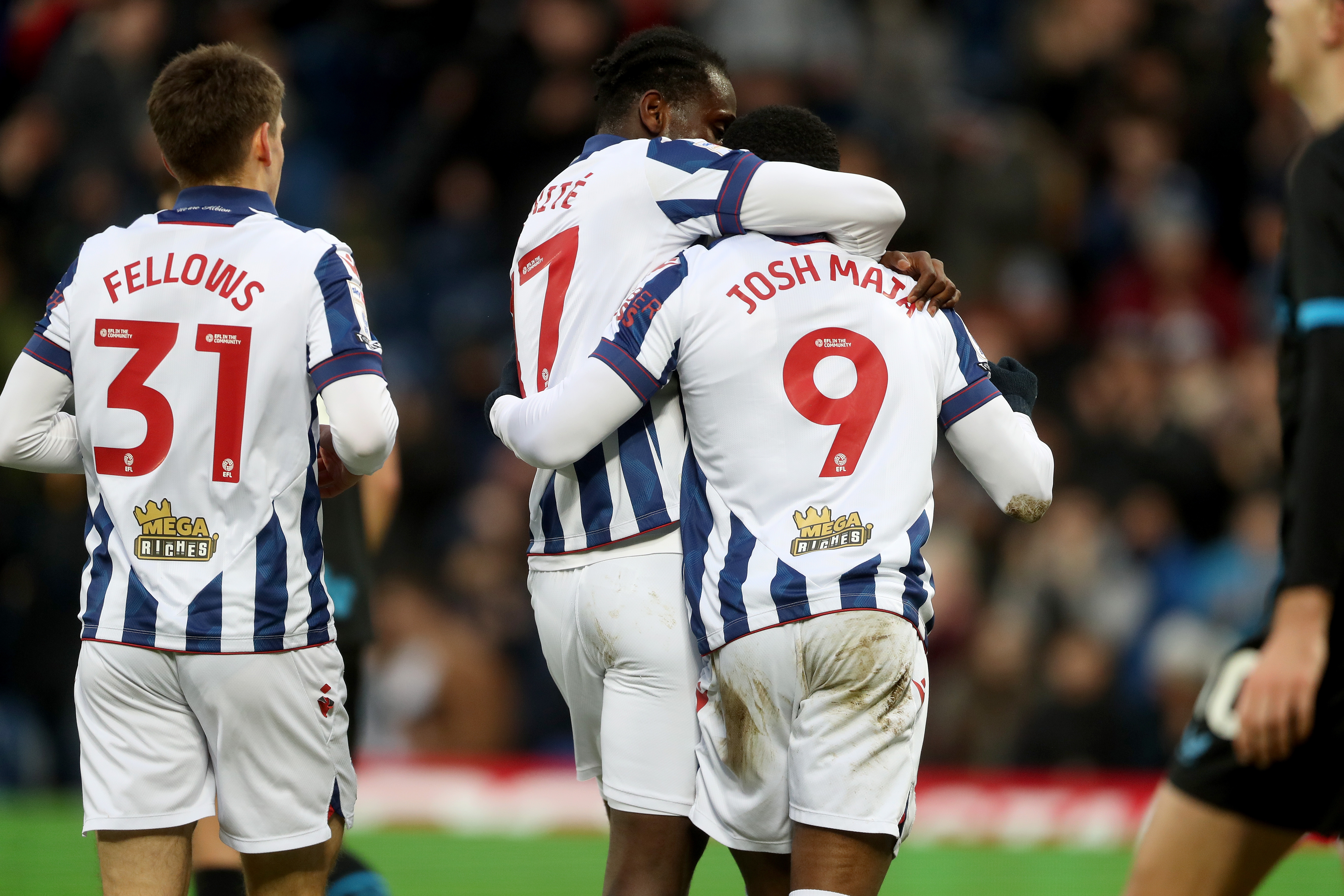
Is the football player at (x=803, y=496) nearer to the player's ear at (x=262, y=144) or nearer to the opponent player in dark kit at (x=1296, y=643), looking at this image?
the opponent player in dark kit at (x=1296, y=643)

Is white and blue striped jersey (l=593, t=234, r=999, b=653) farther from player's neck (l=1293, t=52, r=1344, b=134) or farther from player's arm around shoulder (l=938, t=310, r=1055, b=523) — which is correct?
player's neck (l=1293, t=52, r=1344, b=134)

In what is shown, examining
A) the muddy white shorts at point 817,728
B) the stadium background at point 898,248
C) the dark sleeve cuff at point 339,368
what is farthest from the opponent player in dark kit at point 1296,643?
the stadium background at point 898,248

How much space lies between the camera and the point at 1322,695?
105 inches

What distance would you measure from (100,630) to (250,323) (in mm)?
725

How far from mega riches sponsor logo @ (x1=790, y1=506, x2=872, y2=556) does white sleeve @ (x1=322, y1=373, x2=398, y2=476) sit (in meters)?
0.88

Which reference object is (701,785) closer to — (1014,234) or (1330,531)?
(1330,531)

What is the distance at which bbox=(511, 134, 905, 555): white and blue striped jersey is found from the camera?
11.1 feet

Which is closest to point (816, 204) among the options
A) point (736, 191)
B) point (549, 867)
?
point (736, 191)

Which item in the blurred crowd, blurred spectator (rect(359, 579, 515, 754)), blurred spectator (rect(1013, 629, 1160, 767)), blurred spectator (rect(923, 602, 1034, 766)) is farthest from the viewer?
blurred spectator (rect(359, 579, 515, 754))

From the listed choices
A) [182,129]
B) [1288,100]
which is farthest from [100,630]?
[1288,100]

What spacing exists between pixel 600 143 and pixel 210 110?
0.92 metres

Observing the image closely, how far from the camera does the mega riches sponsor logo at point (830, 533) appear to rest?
323 centimetres

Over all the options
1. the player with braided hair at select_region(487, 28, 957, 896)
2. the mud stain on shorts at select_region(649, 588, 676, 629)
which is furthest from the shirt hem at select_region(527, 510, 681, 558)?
the mud stain on shorts at select_region(649, 588, 676, 629)

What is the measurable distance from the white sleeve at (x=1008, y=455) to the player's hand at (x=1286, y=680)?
0.84 meters
